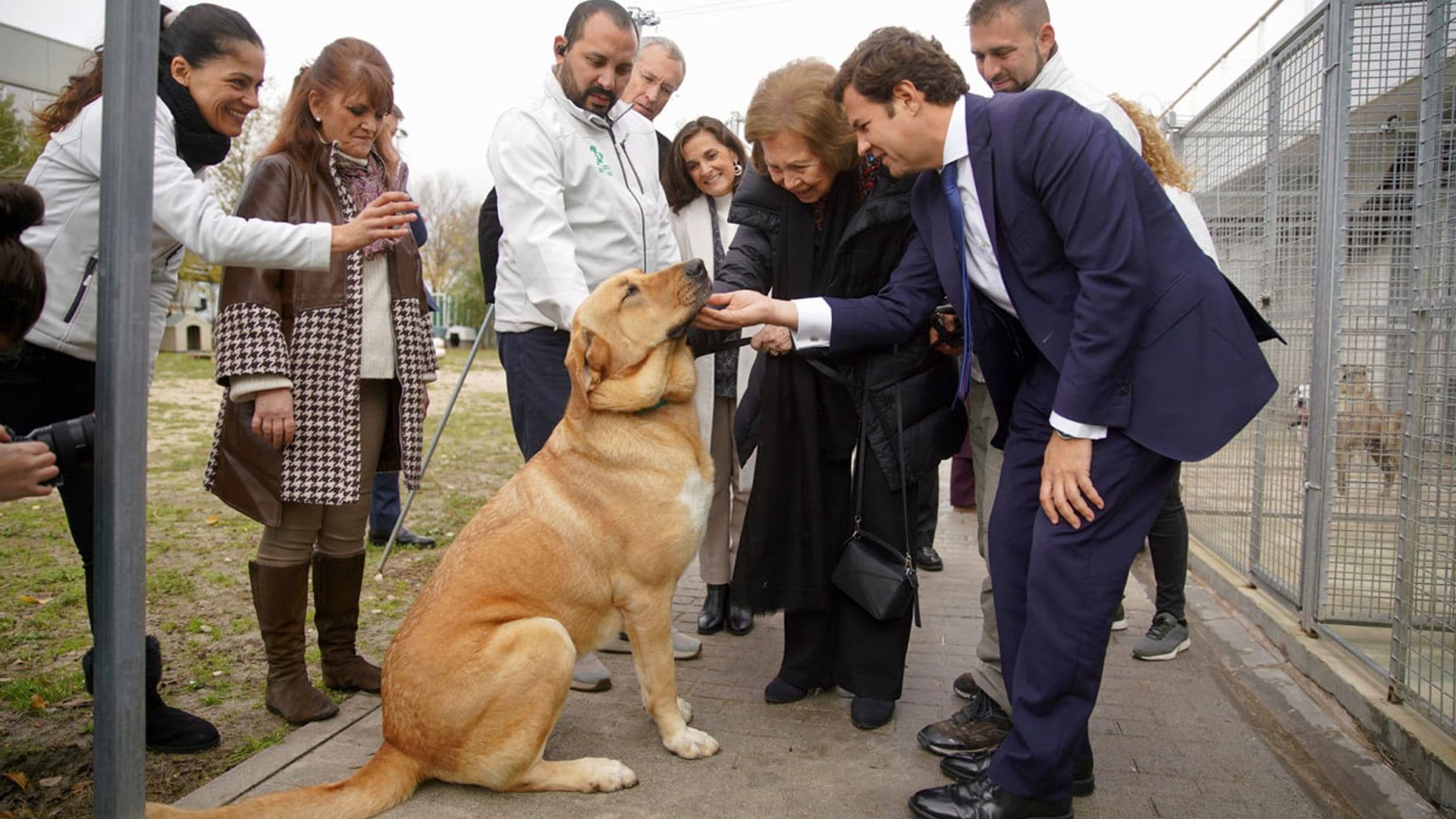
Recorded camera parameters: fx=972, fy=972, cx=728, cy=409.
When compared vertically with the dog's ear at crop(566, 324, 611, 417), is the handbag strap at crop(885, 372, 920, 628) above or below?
below

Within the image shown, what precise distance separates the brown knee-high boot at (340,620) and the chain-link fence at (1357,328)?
3.91 meters

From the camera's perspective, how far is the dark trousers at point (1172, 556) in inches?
180

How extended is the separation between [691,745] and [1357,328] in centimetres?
342

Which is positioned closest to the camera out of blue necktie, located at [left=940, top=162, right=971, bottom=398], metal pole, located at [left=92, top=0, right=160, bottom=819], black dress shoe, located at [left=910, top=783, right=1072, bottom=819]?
metal pole, located at [left=92, top=0, right=160, bottom=819]

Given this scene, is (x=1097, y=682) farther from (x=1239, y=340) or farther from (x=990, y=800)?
(x=1239, y=340)

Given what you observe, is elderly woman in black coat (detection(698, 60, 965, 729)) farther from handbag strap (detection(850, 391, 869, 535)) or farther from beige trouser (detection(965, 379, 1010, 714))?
beige trouser (detection(965, 379, 1010, 714))

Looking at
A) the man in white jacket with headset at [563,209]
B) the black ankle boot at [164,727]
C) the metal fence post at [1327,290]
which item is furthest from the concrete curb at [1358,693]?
the black ankle boot at [164,727]

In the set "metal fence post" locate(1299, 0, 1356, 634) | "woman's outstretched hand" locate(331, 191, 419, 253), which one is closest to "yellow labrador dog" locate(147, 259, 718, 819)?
"woman's outstretched hand" locate(331, 191, 419, 253)

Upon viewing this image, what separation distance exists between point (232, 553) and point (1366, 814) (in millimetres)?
6165

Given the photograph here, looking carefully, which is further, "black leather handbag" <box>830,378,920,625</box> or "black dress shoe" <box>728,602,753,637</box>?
"black dress shoe" <box>728,602,753,637</box>

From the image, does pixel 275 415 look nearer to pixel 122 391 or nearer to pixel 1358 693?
pixel 122 391

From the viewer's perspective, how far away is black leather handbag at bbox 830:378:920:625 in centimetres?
347

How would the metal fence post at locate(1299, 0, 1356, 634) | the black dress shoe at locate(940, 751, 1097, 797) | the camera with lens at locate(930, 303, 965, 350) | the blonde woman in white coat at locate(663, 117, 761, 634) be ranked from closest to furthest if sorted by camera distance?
1. the black dress shoe at locate(940, 751, 1097, 797)
2. the camera with lens at locate(930, 303, 965, 350)
3. the metal fence post at locate(1299, 0, 1356, 634)
4. the blonde woman in white coat at locate(663, 117, 761, 634)

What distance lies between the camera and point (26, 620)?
479 centimetres
